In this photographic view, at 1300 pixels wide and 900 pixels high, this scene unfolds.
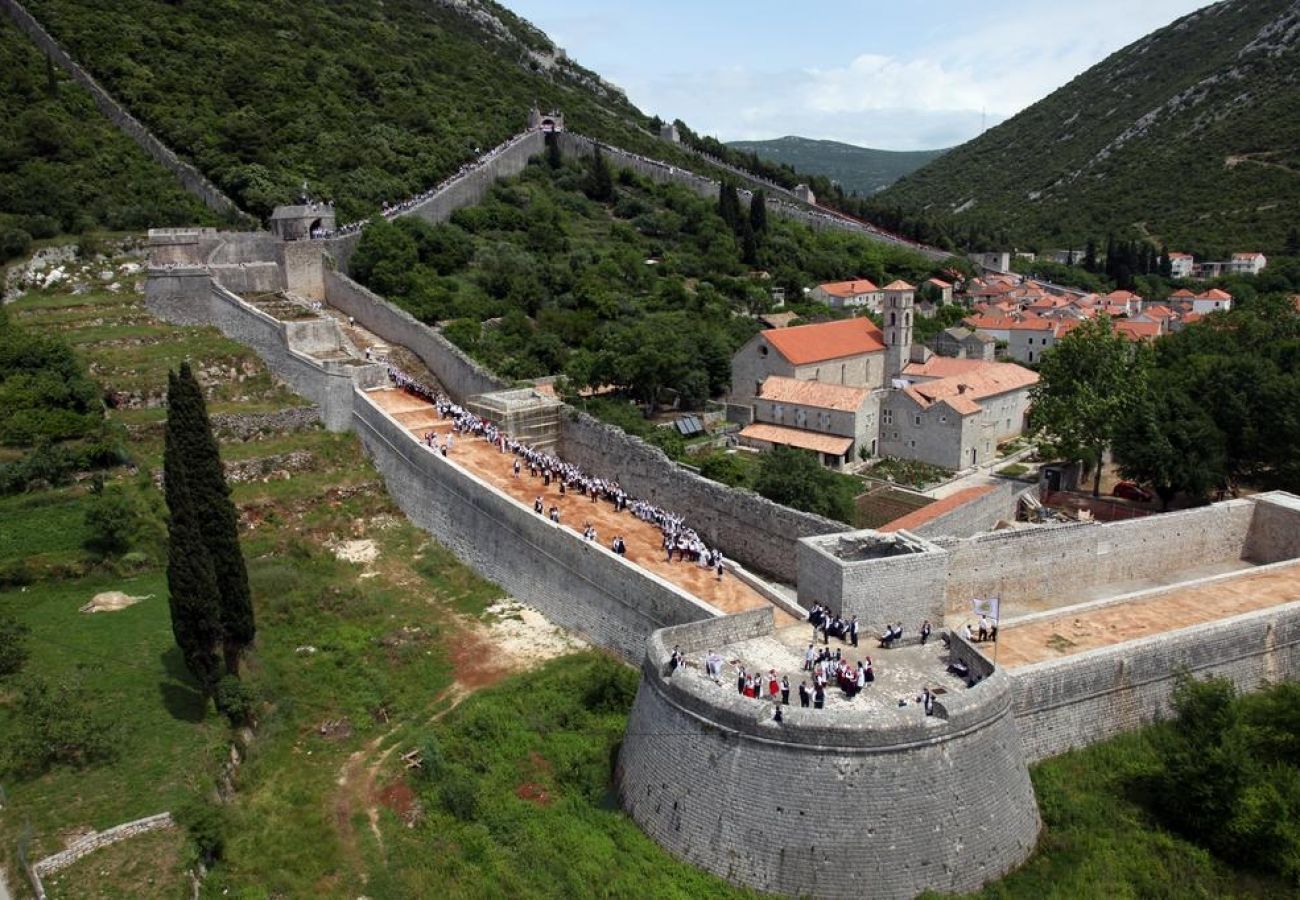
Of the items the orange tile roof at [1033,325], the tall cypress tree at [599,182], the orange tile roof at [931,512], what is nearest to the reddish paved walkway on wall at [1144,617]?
A: the orange tile roof at [931,512]

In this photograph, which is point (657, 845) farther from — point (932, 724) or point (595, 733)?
point (932, 724)

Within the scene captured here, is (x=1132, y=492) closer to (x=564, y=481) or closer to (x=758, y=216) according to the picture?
(x=564, y=481)

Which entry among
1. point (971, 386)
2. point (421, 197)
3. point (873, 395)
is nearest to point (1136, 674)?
point (873, 395)

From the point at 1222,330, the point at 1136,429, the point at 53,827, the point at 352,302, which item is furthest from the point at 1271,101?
the point at 53,827

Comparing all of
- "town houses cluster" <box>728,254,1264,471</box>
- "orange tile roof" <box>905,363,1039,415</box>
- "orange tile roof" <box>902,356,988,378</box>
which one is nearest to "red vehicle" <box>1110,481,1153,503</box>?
"town houses cluster" <box>728,254,1264,471</box>

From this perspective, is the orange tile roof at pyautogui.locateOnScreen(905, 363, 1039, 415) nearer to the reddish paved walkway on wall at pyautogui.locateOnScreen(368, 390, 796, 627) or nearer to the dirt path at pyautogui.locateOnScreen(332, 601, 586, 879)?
the reddish paved walkway on wall at pyautogui.locateOnScreen(368, 390, 796, 627)
